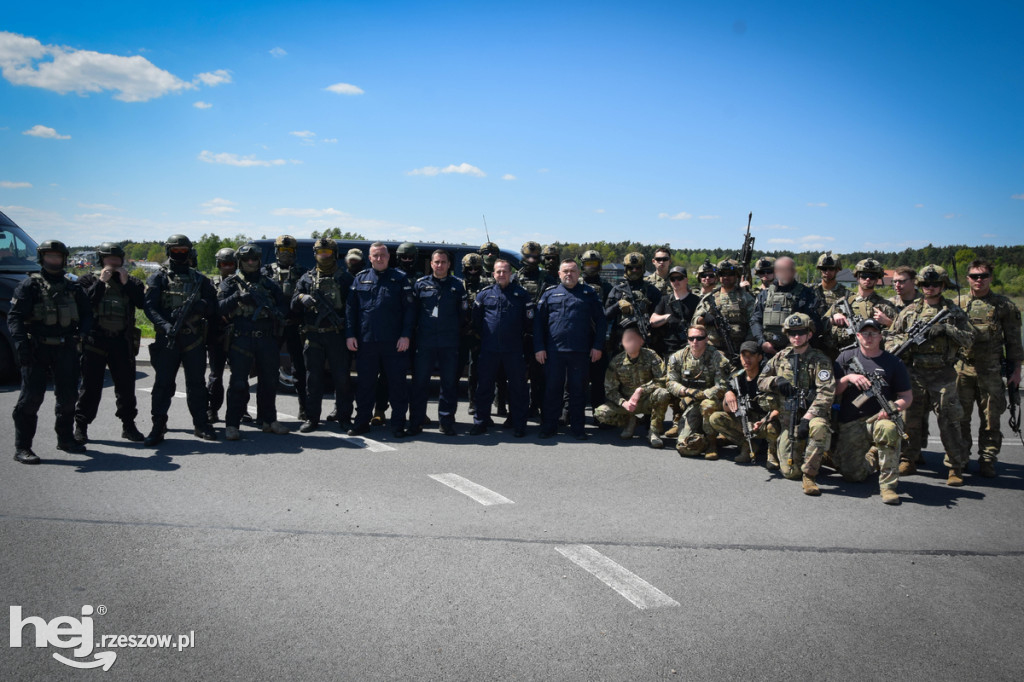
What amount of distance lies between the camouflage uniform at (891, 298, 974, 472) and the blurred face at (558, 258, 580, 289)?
10.8ft

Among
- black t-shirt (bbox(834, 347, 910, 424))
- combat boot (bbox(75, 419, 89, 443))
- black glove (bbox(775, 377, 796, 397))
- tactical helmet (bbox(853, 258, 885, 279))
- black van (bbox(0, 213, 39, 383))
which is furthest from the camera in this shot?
black van (bbox(0, 213, 39, 383))

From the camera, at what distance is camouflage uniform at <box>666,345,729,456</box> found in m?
6.76

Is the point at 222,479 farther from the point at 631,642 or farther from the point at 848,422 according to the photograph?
the point at 848,422

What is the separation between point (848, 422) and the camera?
5.92 metres

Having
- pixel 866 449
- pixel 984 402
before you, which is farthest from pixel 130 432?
pixel 984 402

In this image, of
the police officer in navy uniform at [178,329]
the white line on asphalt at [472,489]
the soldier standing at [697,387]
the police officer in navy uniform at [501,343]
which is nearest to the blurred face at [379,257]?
the police officer in navy uniform at [501,343]

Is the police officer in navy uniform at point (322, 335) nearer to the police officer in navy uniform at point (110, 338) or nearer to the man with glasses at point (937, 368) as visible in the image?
the police officer in navy uniform at point (110, 338)

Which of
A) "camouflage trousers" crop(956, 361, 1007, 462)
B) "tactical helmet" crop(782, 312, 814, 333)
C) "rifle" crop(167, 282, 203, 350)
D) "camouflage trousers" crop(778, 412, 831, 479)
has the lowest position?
"camouflage trousers" crop(778, 412, 831, 479)

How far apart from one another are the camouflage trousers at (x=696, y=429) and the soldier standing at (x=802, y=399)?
0.73 metres

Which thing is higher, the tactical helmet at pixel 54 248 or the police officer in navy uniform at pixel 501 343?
the tactical helmet at pixel 54 248

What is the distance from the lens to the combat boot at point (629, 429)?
7480mm

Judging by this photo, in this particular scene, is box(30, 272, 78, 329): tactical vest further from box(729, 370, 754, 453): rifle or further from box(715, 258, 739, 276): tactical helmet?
box(715, 258, 739, 276): tactical helmet

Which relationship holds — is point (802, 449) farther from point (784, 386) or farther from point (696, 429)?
point (696, 429)

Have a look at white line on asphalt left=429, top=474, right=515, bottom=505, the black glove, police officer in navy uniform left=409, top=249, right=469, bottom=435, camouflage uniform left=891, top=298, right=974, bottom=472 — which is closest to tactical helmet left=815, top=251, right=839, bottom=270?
camouflage uniform left=891, top=298, right=974, bottom=472
